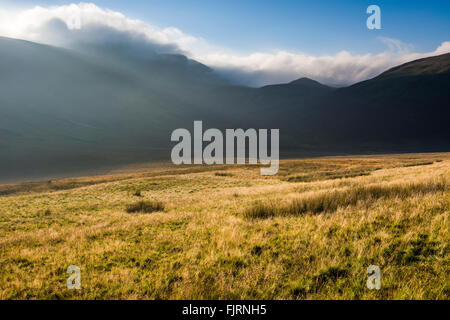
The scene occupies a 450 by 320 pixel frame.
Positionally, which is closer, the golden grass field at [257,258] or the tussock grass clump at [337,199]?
the golden grass field at [257,258]

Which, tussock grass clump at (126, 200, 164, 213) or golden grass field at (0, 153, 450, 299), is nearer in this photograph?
golden grass field at (0, 153, 450, 299)

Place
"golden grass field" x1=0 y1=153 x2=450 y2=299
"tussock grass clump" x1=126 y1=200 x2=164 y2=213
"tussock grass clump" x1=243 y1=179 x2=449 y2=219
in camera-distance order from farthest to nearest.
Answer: "tussock grass clump" x1=126 y1=200 x2=164 y2=213
"tussock grass clump" x1=243 y1=179 x2=449 y2=219
"golden grass field" x1=0 y1=153 x2=450 y2=299

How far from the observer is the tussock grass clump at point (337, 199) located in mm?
8758

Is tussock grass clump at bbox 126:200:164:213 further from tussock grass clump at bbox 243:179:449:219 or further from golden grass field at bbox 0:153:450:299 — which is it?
tussock grass clump at bbox 243:179:449:219

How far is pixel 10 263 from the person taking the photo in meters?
5.88

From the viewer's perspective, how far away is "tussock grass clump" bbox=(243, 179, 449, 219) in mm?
8758

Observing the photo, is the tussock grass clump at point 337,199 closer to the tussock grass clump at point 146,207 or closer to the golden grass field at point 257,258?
the golden grass field at point 257,258

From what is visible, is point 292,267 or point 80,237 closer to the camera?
point 292,267

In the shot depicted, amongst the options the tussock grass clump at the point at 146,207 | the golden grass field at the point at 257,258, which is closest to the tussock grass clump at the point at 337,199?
the golden grass field at the point at 257,258

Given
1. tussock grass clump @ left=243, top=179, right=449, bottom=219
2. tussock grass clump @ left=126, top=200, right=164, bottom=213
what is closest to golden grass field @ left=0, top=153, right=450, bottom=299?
tussock grass clump @ left=243, top=179, right=449, bottom=219

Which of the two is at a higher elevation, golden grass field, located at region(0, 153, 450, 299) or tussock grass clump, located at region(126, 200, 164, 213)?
golden grass field, located at region(0, 153, 450, 299)

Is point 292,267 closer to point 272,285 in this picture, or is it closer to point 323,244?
point 272,285
